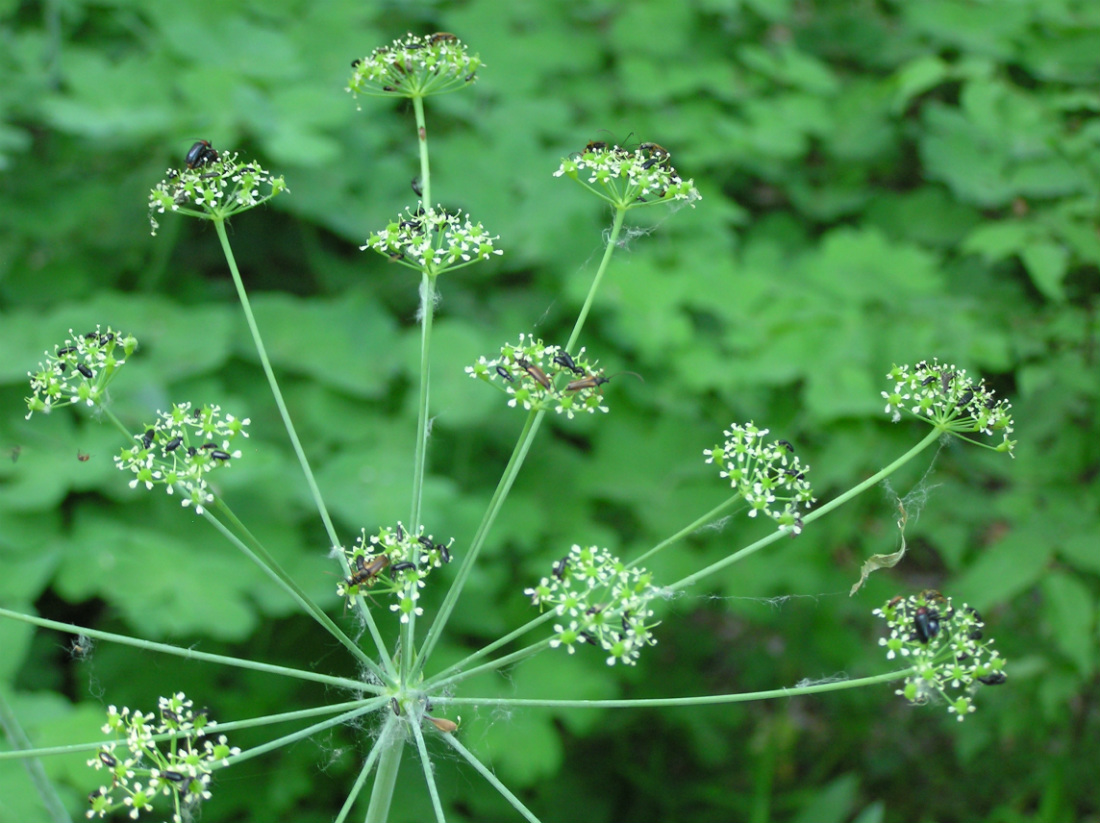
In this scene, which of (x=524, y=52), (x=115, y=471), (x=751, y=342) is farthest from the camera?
(x=524, y=52)

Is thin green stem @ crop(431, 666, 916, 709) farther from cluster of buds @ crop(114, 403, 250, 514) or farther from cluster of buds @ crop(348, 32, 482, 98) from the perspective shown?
cluster of buds @ crop(348, 32, 482, 98)

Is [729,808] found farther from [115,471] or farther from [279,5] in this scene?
[279,5]

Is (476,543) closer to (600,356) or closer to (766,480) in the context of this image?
(766,480)

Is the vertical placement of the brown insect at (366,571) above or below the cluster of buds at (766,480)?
below

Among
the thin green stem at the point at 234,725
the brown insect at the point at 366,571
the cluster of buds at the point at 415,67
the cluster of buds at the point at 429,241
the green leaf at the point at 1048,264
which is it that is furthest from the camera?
the green leaf at the point at 1048,264

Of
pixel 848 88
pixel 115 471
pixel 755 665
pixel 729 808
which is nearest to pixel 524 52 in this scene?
pixel 848 88

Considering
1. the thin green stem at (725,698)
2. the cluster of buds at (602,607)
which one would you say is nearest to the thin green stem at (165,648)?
the thin green stem at (725,698)

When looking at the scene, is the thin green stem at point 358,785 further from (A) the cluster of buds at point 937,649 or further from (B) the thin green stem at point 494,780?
(A) the cluster of buds at point 937,649
